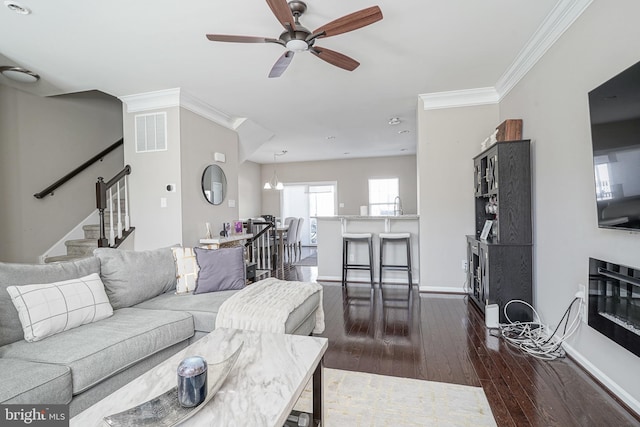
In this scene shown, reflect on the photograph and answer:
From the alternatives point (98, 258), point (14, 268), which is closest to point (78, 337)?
point (14, 268)

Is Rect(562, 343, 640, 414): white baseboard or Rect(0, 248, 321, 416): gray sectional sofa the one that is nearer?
Rect(0, 248, 321, 416): gray sectional sofa

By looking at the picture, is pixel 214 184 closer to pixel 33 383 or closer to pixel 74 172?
pixel 74 172

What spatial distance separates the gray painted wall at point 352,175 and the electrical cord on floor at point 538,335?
5634 mm

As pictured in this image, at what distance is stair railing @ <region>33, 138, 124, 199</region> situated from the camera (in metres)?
3.91

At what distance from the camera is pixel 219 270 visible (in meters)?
2.68

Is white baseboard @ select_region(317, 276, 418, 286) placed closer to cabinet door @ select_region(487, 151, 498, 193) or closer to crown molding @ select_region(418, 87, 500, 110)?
cabinet door @ select_region(487, 151, 498, 193)

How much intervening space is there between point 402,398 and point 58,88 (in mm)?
4905

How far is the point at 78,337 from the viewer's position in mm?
1695

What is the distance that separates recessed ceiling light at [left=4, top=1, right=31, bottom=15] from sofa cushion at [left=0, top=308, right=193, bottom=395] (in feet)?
7.65

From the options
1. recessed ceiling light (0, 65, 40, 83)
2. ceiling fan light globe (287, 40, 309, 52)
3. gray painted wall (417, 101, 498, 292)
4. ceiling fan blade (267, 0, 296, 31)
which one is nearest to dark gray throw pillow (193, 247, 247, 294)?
ceiling fan light globe (287, 40, 309, 52)

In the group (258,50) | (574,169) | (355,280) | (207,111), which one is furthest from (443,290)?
(207,111)

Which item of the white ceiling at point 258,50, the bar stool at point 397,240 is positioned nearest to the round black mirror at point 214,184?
the white ceiling at point 258,50

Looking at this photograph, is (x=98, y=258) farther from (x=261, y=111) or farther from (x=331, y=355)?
(x=261, y=111)

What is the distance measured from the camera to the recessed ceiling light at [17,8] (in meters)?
2.16
